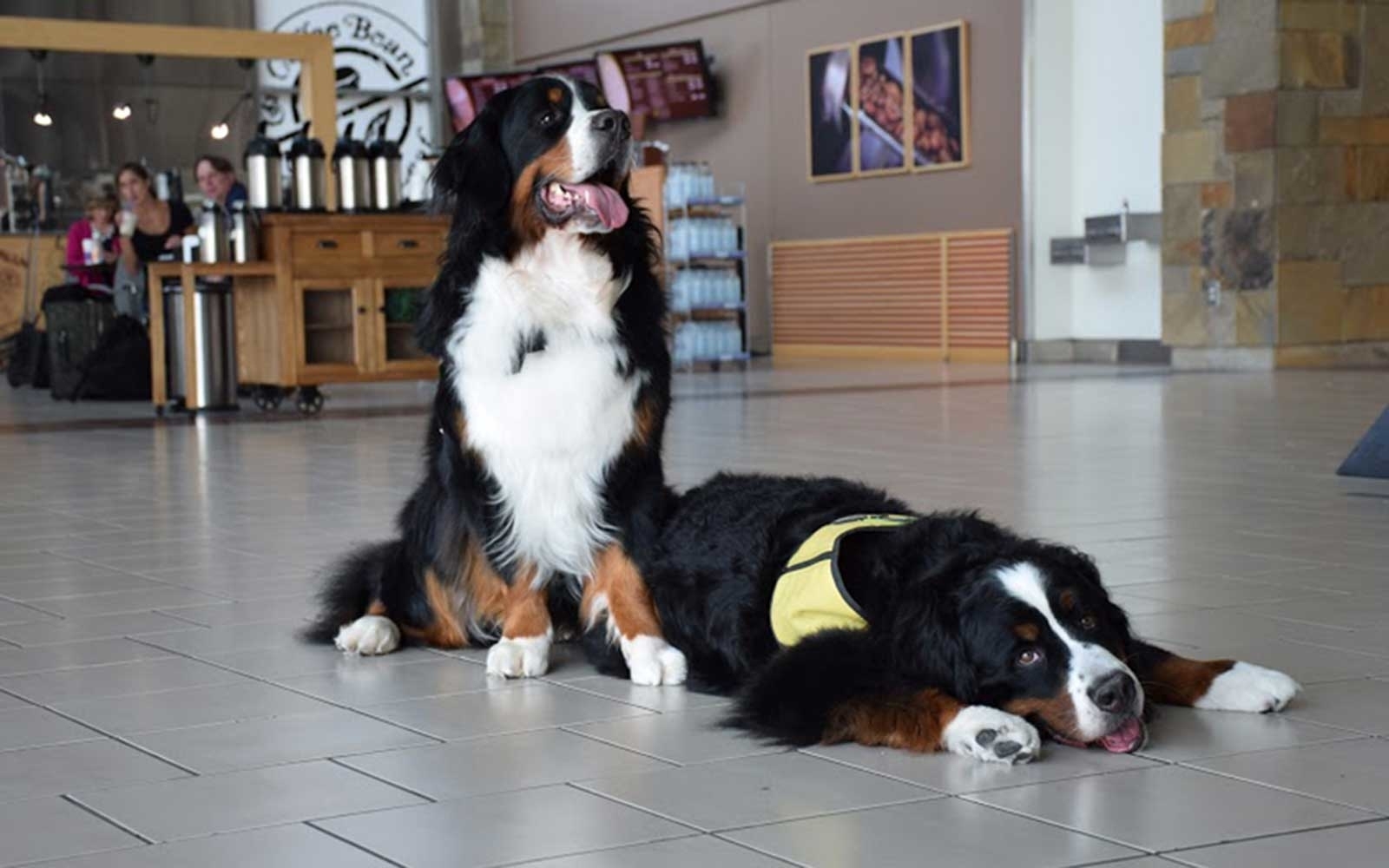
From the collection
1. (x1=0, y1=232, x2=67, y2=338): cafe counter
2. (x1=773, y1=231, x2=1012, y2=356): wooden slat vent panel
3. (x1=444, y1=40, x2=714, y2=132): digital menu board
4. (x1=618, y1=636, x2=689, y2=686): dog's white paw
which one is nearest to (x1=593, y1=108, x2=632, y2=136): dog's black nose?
(x1=618, y1=636, x2=689, y2=686): dog's white paw

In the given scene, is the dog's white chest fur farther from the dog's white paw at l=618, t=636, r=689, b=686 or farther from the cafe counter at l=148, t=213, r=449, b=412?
the cafe counter at l=148, t=213, r=449, b=412

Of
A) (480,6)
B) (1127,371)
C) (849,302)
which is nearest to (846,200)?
(849,302)

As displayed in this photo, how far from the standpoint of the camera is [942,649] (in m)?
2.85

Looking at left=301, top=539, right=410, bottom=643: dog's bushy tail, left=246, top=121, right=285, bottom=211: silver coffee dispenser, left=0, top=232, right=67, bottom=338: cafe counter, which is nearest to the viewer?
left=301, top=539, right=410, bottom=643: dog's bushy tail

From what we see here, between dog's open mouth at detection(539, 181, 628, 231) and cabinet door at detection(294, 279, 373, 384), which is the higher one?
dog's open mouth at detection(539, 181, 628, 231)

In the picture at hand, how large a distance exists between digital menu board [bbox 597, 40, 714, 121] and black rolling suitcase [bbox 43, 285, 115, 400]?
281 inches

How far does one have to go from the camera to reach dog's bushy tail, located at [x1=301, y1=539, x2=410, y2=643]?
400cm

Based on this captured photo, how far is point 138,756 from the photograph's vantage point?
2982 millimetres

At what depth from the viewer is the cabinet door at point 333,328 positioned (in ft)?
38.0

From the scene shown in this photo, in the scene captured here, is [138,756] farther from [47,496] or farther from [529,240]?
[47,496]

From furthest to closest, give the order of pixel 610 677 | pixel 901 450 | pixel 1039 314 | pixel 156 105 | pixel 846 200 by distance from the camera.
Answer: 1. pixel 156 105
2. pixel 846 200
3. pixel 1039 314
4. pixel 901 450
5. pixel 610 677

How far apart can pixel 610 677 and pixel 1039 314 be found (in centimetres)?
1355

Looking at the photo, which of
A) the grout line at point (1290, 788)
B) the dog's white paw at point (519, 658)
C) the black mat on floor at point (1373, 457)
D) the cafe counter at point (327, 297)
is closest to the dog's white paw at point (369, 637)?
the dog's white paw at point (519, 658)

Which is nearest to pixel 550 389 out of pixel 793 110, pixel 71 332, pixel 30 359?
pixel 71 332
